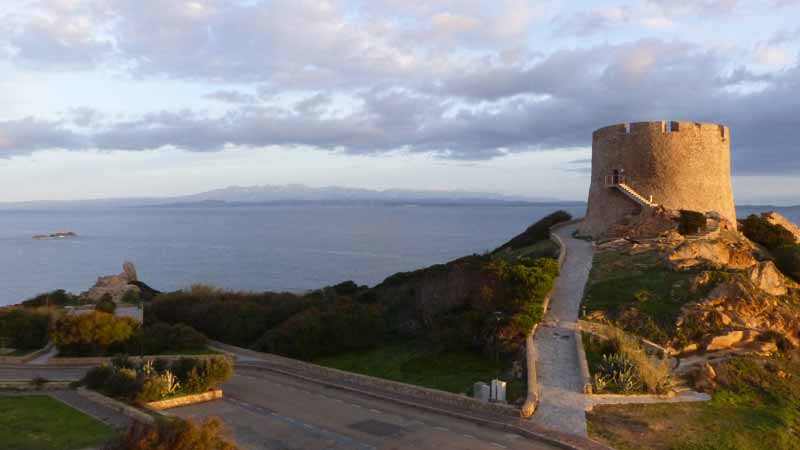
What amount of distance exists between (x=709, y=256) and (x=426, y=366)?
1432cm

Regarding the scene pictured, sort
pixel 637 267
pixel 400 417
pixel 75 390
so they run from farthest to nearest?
1. pixel 637 267
2. pixel 75 390
3. pixel 400 417

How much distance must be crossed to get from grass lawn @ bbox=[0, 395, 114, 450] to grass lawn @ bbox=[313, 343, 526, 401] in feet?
29.3

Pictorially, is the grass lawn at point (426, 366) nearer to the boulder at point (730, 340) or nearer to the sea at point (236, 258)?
the boulder at point (730, 340)

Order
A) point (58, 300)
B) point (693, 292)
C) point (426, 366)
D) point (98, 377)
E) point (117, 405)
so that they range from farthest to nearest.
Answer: point (58, 300)
point (693, 292)
point (426, 366)
point (98, 377)
point (117, 405)

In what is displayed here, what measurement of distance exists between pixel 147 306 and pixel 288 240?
3213 inches

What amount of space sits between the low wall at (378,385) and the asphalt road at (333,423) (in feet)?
2.47

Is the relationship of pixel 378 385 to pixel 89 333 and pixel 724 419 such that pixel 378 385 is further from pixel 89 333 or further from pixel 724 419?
pixel 89 333

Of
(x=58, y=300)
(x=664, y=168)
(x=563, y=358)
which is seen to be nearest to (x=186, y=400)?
(x=563, y=358)

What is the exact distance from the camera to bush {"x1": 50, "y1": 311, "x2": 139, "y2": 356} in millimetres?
24938

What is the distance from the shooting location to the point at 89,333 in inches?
987

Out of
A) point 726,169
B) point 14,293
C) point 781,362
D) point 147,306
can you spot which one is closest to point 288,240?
point 14,293

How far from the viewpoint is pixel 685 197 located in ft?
107

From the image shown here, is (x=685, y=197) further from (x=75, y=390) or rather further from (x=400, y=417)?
(x=75, y=390)

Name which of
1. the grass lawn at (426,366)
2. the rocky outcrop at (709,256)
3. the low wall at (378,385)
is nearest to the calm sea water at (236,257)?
the low wall at (378,385)
